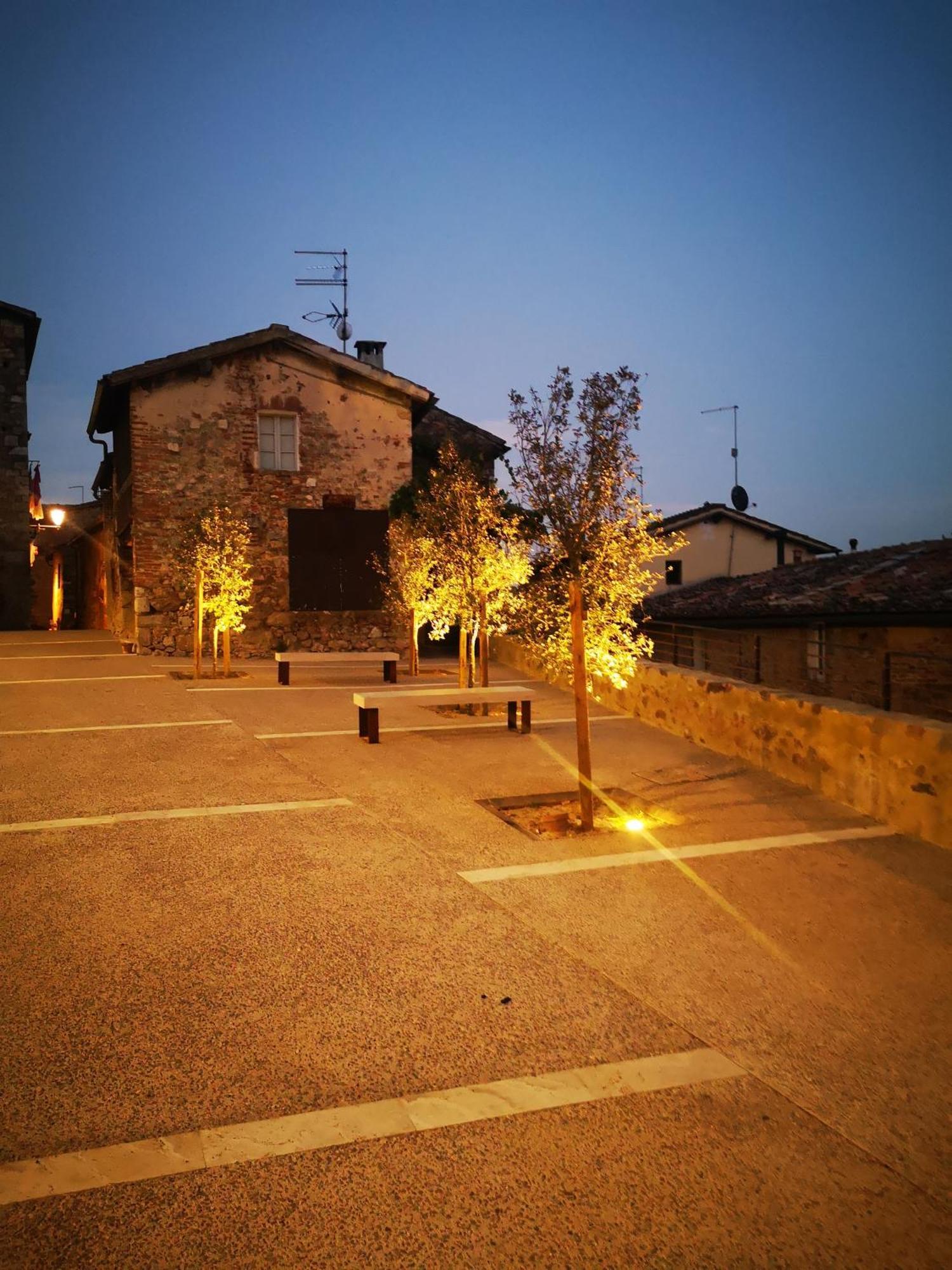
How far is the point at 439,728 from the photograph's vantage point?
35.1ft

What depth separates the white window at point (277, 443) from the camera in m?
20.1

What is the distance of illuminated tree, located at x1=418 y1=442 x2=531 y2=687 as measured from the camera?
458 inches

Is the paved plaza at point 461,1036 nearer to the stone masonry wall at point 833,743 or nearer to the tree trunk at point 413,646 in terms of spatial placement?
the stone masonry wall at point 833,743

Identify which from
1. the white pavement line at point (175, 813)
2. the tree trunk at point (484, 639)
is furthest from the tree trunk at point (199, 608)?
the white pavement line at point (175, 813)

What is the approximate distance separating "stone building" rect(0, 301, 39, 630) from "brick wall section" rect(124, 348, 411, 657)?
1199cm

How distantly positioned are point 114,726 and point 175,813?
3995 millimetres

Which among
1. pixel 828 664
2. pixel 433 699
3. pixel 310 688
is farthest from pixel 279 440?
pixel 828 664

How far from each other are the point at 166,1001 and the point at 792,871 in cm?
378

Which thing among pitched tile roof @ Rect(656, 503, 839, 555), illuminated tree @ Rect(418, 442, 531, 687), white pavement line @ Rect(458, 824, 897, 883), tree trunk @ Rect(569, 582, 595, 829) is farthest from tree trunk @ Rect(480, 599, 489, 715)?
pitched tile roof @ Rect(656, 503, 839, 555)

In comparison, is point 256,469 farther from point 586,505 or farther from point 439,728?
point 586,505

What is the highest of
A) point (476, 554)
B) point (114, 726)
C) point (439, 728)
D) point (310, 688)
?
point (476, 554)

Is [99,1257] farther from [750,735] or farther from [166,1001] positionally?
Result: [750,735]

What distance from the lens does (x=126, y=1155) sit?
269cm

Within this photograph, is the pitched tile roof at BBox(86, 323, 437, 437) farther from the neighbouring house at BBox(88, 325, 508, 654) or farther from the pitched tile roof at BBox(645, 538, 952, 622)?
the pitched tile roof at BBox(645, 538, 952, 622)
